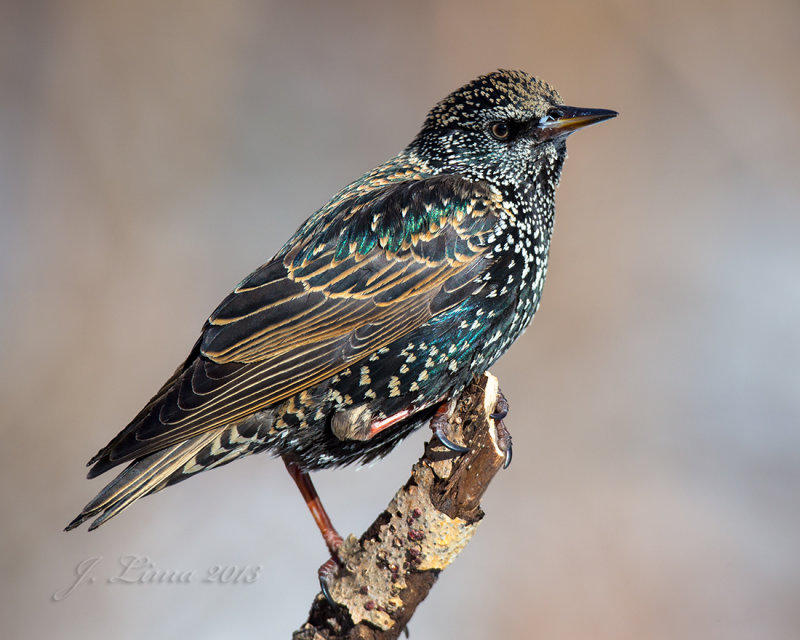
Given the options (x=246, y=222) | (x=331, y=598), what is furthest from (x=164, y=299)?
(x=331, y=598)

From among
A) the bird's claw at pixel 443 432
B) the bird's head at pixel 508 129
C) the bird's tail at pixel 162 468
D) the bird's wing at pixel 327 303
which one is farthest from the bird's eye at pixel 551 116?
the bird's tail at pixel 162 468

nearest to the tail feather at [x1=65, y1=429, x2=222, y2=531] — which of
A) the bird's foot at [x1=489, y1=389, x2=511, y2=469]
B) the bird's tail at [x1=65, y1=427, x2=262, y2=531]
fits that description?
the bird's tail at [x1=65, y1=427, x2=262, y2=531]

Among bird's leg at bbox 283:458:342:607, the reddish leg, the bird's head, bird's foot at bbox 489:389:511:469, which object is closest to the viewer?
bird's foot at bbox 489:389:511:469

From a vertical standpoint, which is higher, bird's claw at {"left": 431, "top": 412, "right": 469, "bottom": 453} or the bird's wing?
the bird's wing

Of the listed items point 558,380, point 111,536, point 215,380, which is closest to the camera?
point 215,380

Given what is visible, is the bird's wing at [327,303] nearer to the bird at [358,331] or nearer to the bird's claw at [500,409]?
the bird at [358,331]

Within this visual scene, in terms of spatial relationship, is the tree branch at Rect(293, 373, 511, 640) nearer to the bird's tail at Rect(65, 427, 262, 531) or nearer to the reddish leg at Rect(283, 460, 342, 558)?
the reddish leg at Rect(283, 460, 342, 558)

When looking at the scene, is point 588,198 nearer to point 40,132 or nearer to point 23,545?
point 40,132
